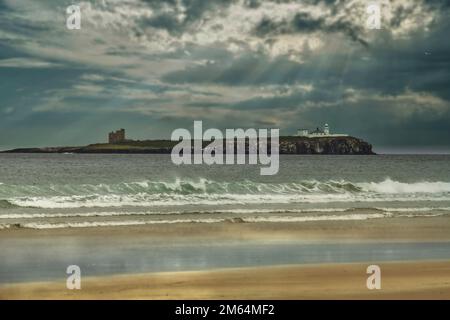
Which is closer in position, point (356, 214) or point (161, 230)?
point (161, 230)

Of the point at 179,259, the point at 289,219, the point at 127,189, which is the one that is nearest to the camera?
the point at 179,259

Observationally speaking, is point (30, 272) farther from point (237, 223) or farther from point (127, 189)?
point (127, 189)

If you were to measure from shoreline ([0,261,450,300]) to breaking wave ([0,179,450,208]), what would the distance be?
1474 centimetres

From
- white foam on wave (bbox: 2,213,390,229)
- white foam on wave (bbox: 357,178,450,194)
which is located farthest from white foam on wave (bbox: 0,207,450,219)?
white foam on wave (bbox: 357,178,450,194)

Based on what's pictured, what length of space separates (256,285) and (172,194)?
21.1 metres

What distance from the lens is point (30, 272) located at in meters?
11.0

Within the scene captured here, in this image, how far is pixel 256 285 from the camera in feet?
33.2

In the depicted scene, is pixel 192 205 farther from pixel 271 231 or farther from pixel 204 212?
pixel 271 231

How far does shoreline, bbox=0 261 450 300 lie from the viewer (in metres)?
9.47

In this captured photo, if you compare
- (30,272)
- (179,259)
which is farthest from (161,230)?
(30,272)

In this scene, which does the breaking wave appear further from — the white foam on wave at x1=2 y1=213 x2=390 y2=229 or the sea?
the white foam on wave at x1=2 y1=213 x2=390 y2=229

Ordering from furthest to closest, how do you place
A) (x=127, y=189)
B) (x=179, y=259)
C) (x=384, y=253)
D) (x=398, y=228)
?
(x=127, y=189)
(x=398, y=228)
(x=384, y=253)
(x=179, y=259)

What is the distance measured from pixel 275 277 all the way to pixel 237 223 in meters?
8.59
